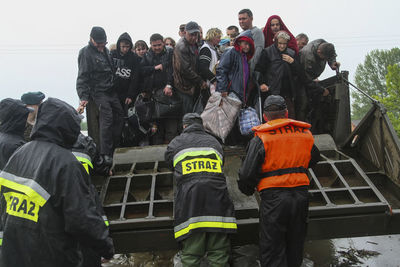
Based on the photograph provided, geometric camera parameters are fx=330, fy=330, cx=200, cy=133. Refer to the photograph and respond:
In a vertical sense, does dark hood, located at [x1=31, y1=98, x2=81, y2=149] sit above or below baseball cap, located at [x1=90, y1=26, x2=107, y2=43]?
below

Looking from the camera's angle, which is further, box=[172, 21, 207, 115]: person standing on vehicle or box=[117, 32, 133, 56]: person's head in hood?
box=[117, 32, 133, 56]: person's head in hood

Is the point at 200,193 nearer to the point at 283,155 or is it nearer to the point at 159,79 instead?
the point at 283,155

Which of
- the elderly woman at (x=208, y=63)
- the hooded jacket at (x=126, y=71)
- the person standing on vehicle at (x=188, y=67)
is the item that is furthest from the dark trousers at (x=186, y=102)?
the hooded jacket at (x=126, y=71)

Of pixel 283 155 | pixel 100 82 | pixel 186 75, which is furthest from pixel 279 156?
pixel 100 82

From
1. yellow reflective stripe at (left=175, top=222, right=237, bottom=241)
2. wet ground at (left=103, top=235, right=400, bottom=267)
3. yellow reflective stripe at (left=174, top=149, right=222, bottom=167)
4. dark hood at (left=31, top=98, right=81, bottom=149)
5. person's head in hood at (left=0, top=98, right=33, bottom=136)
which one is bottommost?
wet ground at (left=103, top=235, right=400, bottom=267)

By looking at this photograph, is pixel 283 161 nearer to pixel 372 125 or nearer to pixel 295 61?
pixel 372 125

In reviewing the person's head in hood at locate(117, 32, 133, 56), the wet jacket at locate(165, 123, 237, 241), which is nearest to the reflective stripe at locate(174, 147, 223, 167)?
the wet jacket at locate(165, 123, 237, 241)

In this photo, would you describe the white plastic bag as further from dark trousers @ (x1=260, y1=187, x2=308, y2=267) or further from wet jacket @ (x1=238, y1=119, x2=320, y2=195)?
dark trousers @ (x1=260, y1=187, x2=308, y2=267)

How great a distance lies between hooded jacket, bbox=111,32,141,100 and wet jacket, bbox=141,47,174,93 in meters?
0.12

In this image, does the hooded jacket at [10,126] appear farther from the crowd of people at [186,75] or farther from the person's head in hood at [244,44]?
the person's head in hood at [244,44]

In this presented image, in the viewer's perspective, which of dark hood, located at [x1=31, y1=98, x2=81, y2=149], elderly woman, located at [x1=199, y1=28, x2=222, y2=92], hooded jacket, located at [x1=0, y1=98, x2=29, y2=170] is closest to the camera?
dark hood, located at [x1=31, y1=98, x2=81, y2=149]

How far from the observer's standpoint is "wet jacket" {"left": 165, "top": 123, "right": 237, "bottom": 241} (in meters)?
2.82

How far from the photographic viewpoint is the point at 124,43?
4.99m

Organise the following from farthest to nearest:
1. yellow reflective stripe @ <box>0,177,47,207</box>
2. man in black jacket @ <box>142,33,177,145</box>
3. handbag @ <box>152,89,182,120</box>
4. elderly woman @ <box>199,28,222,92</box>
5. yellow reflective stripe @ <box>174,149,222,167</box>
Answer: man in black jacket @ <box>142,33,177,145</box>
handbag @ <box>152,89,182,120</box>
elderly woman @ <box>199,28,222,92</box>
yellow reflective stripe @ <box>174,149,222,167</box>
yellow reflective stripe @ <box>0,177,47,207</box>
